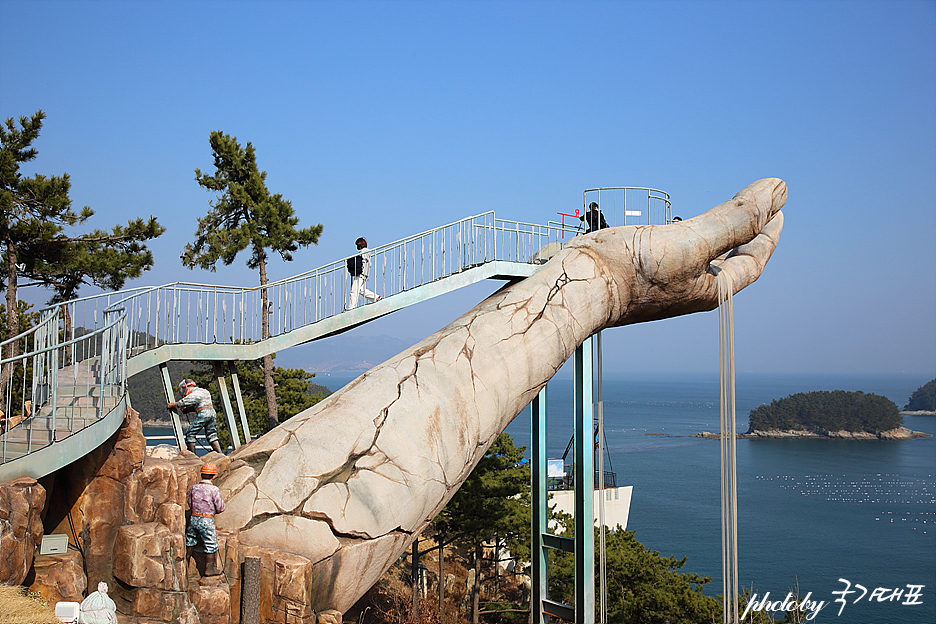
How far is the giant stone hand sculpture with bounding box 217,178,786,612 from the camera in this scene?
8.70 meters

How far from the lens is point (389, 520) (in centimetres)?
923

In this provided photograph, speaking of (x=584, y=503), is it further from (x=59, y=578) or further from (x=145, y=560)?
(x=59, y=578)

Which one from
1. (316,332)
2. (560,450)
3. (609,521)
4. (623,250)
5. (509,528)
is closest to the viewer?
(316,332)

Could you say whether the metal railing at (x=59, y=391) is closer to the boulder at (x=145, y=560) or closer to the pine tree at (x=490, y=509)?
the boulder at (x=145, y=560)

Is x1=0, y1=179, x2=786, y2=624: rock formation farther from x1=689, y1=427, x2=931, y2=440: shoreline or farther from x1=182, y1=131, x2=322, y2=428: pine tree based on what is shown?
x1=689, y1=427, x2=931, y2=440: shoreline

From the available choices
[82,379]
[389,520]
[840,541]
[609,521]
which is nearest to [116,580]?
[82,379]

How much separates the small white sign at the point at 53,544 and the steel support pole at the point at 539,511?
8.71 metres

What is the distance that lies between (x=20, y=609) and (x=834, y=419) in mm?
113586

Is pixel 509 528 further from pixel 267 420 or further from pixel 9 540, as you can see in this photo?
pixel 9 540

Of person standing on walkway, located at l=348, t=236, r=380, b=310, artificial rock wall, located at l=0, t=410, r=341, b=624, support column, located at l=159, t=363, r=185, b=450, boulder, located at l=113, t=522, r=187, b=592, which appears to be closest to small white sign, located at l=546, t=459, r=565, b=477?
person standing on walkway, located at l=348, t=236, r=380, b=310

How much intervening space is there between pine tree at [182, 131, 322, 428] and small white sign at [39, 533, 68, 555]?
1468 cm

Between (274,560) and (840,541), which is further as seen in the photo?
(840,541)

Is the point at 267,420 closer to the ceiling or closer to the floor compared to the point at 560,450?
closer to the ceiling

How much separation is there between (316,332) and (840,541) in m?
54.8
